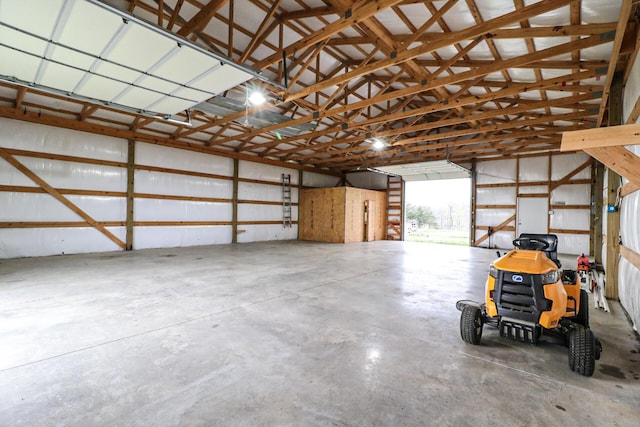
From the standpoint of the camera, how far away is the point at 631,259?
11.4 feet

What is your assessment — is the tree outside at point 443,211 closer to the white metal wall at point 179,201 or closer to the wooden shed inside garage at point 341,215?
the wooden shed inside garage at point 341,215

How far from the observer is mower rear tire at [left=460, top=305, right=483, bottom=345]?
2.84 m

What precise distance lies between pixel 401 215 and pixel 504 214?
→ 15.4 feet

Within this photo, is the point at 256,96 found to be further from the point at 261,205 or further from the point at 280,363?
the point at 261,205

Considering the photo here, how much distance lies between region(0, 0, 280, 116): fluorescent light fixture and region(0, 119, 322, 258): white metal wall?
14.8ft

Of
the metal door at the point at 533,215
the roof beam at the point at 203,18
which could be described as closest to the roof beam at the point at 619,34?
the roof beam at the point at 203,18

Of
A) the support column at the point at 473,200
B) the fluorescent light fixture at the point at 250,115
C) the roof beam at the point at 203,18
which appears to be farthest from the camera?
the support column at the point at 473,200

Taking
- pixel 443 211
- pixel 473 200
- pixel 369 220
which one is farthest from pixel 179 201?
pixel 443 211

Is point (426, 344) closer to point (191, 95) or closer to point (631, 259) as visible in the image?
point (631, 259)

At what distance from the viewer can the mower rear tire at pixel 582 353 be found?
2.29 metres

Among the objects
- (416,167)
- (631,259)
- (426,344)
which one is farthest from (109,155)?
(631,259)

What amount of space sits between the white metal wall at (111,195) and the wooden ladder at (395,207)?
703cm

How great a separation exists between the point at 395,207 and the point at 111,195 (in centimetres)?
1258

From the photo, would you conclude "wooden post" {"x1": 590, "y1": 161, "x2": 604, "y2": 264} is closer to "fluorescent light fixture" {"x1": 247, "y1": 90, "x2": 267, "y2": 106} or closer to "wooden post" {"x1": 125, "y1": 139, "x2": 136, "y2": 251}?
"fluorescent light fixture" {"x1": 247, "y1": 90, "x2": 267, "y2": 106}
